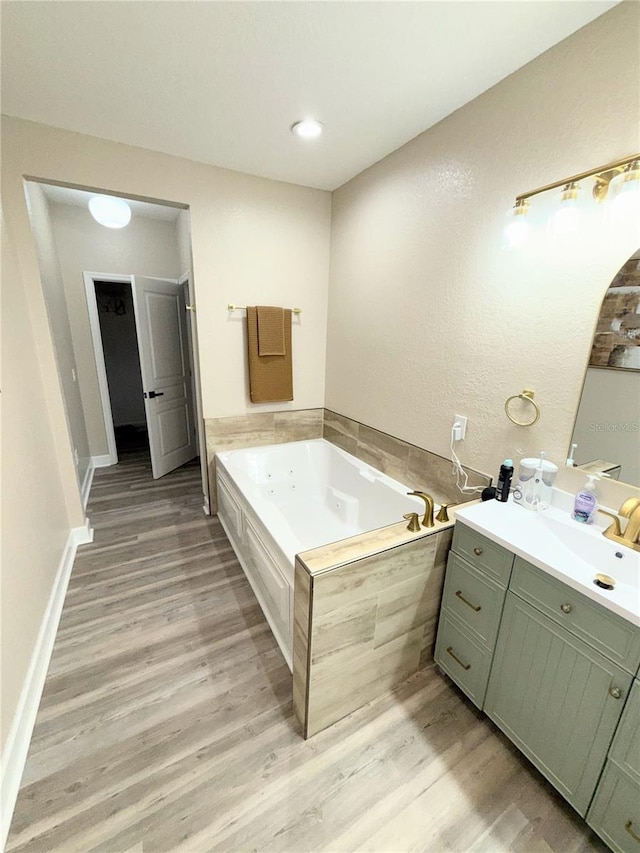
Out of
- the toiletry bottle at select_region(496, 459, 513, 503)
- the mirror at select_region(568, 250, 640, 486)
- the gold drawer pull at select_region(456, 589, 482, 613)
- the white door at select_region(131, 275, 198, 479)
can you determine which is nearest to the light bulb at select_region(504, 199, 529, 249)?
the mirror at select_region(568, 250, 640, 486)

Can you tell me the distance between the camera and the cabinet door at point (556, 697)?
104cm

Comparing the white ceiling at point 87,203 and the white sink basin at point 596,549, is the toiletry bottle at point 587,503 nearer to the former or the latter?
the white sink basin at point 596,549

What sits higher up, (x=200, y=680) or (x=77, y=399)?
(x=77, y=399)

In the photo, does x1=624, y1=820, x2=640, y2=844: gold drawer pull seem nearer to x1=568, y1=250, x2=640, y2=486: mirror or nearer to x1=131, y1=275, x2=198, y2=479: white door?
x1=568, y1=250, x2=640, y2=486: mirror

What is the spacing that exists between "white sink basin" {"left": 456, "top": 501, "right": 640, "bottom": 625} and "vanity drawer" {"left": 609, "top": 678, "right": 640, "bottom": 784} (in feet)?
0.76

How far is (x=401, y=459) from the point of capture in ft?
7.48

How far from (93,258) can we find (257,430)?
2565mm

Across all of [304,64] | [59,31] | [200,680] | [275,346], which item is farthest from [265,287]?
[200,680]

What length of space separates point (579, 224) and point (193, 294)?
227cm

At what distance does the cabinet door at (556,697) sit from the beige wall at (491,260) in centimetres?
73

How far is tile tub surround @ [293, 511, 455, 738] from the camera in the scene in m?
1.29

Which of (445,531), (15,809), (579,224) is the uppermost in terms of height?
(579,224)

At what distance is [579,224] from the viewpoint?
4.29 ft

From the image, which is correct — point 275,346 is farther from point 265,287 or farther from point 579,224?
point 579,224
